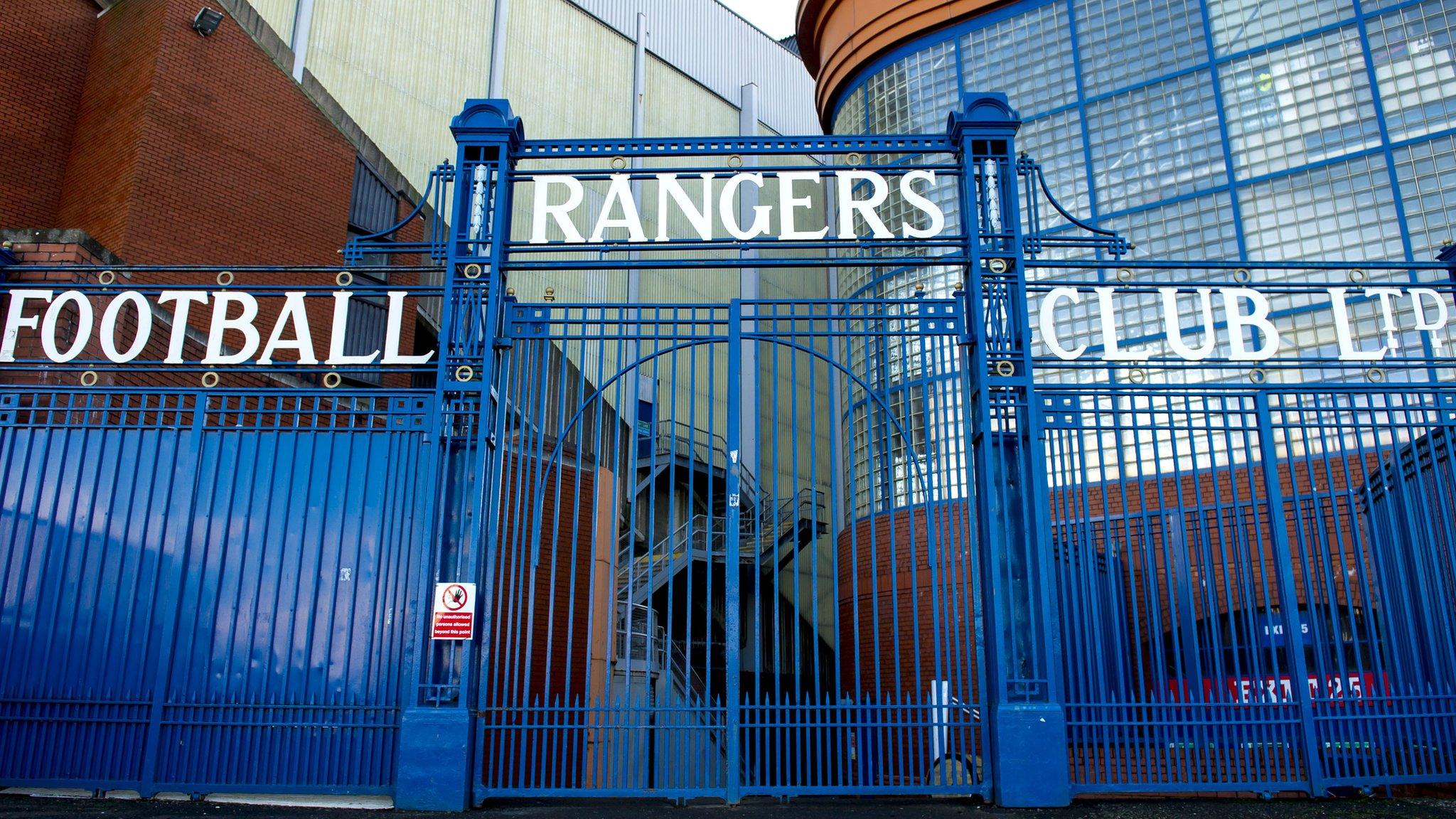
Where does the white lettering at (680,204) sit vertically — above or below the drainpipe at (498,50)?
below

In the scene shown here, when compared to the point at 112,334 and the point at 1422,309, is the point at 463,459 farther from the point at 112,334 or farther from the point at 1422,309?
the point at 1422,309

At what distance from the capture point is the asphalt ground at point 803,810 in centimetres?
627

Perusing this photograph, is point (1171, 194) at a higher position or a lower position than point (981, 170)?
higher

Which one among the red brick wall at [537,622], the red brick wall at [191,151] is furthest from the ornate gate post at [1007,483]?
the red brick wall at [191,151]

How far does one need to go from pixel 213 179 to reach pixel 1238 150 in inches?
650

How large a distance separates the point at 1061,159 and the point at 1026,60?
2287 mm

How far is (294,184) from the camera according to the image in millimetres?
17281

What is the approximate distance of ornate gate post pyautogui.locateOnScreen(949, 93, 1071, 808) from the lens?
22.3ft

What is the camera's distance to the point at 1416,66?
50.0 ft

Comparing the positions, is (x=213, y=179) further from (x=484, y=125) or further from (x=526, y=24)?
(x=526, y=24)

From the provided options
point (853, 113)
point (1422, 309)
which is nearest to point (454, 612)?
point (1422, 309)

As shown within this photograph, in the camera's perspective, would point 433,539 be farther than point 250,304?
No

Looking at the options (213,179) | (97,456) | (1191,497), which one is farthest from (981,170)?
(213,179)

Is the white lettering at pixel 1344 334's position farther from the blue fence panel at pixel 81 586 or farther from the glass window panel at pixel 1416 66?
the blue fence panel at pixel 81 586
